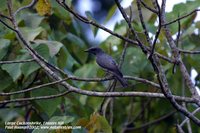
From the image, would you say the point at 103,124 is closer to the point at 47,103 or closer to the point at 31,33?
the point at 47,103

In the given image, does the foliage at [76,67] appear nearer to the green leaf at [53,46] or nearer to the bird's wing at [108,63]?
the green leaf at [53,46]

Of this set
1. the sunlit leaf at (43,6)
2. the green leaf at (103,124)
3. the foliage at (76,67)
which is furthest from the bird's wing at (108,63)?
the green leaf at (103,124)

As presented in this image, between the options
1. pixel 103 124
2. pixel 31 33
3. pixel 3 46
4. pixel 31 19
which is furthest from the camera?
pixel 31 19

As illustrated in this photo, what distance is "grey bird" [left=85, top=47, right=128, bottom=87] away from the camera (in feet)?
13.5

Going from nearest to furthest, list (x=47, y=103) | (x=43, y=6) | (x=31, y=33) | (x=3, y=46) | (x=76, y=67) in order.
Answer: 1. (x=43, y=6)
2. (x=47, y=103)
3. (x=3, y=46)
4. (x=31, y=33)
5. (x=76, y=67)

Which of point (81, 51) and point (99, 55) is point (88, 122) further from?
point (81, 51)

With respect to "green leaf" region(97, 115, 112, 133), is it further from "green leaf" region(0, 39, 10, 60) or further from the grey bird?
"green leaf" region(0, 39, 10, 60)

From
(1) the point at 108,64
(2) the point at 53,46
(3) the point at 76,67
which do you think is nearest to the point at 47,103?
(2) the point at 53,46

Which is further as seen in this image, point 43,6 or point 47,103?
point 47,103

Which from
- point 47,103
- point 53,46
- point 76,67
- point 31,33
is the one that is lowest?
point 47,103

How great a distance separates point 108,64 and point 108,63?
0.01 meters

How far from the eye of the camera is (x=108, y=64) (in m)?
4.41

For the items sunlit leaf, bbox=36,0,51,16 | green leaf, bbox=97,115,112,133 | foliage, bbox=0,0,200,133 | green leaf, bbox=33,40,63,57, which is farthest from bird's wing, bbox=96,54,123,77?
green leaf, bbox=97,115,112,133

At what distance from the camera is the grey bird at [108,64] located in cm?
413
